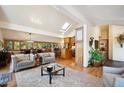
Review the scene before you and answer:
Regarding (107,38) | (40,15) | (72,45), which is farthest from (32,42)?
(107,38)

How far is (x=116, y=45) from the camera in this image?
7.32 meters

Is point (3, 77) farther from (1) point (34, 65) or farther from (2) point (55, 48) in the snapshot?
(2) point (55, 48)

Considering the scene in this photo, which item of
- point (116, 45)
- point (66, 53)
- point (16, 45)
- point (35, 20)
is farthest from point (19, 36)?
point (116, 45)

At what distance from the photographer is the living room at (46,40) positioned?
389 cm

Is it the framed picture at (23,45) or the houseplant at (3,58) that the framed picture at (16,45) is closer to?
the framed picture at (23,45)

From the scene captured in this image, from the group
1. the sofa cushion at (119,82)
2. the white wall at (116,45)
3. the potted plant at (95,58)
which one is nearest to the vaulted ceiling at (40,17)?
the potted plant at (95,58)

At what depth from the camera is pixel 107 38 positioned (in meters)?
8.40

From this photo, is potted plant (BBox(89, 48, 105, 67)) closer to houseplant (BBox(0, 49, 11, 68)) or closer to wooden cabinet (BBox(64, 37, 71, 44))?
wooden cabinet (BBox(64, 37, 71, 44))

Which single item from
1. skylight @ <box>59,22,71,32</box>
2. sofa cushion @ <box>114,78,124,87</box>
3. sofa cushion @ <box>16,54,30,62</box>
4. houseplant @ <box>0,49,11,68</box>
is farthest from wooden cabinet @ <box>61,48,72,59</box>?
sofa cushion @ <box>114,78,124,87</box>

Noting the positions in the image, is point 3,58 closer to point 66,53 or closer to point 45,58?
point 45,58

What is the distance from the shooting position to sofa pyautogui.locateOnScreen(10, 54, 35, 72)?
175 inches

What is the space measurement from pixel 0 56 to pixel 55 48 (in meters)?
5.21

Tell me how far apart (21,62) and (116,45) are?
608 cm

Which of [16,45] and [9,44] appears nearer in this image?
[9,44]
